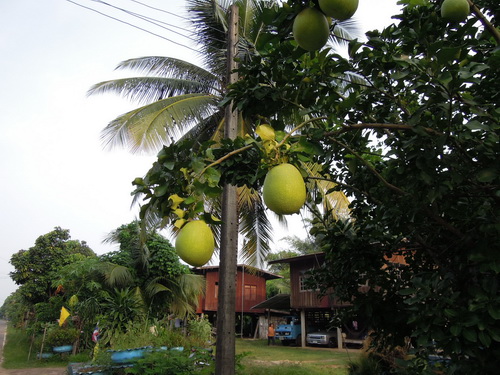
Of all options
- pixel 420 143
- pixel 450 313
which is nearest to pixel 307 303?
pixel 450 313

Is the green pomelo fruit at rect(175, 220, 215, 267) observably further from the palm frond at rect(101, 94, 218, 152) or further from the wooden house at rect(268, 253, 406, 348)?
the wooden house at rect(268, 253, 406, 348)

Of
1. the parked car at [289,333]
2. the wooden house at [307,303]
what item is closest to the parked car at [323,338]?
the wooden house at [307,303]

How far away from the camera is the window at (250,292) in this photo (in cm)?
2473

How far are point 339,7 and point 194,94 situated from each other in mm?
7281

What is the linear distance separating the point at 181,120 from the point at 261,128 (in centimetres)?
666

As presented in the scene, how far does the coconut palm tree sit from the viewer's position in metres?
7.58

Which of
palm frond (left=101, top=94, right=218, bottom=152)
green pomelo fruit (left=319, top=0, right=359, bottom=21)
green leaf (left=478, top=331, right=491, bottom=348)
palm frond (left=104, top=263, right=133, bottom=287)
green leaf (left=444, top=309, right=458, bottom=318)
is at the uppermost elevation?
palm frond (left=101, top=94, right=218, bottom=152)

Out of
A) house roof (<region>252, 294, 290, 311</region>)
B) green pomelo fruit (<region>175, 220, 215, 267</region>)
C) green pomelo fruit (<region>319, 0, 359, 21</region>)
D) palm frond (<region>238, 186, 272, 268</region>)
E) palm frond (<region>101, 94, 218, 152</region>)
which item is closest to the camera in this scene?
green pomelo fruit (<region>319, 0, 359, 21</region>)

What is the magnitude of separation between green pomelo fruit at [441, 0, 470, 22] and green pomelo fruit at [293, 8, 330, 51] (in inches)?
33.8

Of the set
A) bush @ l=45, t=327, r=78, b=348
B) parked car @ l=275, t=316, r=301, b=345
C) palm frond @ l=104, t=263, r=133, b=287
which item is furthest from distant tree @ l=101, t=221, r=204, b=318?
parked car @ l=275, t=316, r=301, b=345

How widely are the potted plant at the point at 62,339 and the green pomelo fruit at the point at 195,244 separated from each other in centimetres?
1242

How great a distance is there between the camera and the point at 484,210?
1.99 meters

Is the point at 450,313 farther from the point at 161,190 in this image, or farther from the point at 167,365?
the point at 167,365

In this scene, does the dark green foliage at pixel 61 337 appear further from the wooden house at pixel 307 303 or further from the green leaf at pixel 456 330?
the green leaf at pixel 456 330
